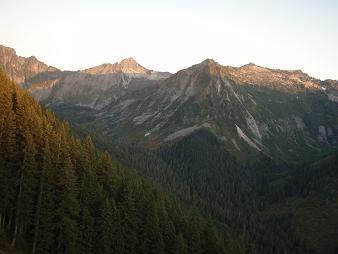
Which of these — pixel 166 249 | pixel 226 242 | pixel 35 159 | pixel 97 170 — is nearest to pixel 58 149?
pixel 35 159

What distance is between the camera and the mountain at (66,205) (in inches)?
2795

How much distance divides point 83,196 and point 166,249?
21.0 metres

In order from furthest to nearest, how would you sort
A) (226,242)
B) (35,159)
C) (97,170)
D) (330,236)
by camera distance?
(330,236)
(226,242)
(97,170)
(35,159)

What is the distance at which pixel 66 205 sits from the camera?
2926 inches

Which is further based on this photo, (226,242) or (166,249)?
(226,242)

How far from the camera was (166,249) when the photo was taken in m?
88.5

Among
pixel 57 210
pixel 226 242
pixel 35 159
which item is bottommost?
pixel 226 242

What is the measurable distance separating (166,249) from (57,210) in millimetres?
26798

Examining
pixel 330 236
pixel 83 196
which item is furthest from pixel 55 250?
pixel 330 236

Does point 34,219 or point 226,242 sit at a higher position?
point 34,219

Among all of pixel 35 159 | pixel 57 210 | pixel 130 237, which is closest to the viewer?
pixel 57 210

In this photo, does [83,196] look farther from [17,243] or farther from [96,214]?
[17,243]

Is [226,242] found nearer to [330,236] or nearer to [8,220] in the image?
[8,220]

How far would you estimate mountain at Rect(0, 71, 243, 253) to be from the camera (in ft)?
233
